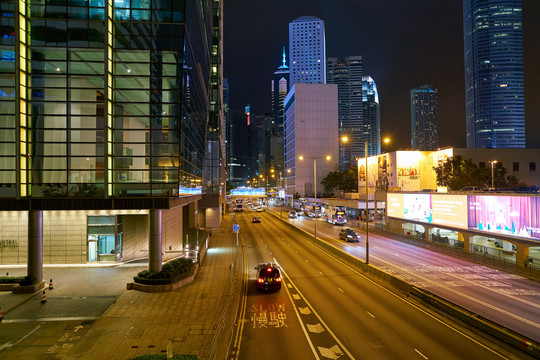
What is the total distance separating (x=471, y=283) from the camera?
22.5 metres

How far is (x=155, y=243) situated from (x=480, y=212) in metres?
31.3

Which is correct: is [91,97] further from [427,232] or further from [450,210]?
[427,232]

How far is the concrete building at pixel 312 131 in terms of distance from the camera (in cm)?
11856

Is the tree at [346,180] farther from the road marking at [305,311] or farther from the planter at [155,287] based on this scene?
the road marking at [305,311]

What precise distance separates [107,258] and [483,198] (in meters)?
36.6

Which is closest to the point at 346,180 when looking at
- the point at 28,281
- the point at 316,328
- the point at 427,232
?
the point at 427,232

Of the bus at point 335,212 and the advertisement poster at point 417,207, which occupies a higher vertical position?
the advertisement poster at point 417,207

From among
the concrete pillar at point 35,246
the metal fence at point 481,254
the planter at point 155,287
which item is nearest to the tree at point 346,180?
the metal fence at point 481,254

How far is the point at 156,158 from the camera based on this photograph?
77.6 feet

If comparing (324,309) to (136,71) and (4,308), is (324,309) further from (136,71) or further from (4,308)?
(136,71)

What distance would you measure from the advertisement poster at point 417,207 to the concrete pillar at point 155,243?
33842 mm

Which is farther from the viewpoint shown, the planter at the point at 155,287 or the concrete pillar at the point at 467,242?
the concrete pillar at the point at 467,242

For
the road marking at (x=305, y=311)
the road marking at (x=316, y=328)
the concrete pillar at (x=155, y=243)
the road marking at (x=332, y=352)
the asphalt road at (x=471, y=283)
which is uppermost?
the concrete pillar at (x=155, y=243)

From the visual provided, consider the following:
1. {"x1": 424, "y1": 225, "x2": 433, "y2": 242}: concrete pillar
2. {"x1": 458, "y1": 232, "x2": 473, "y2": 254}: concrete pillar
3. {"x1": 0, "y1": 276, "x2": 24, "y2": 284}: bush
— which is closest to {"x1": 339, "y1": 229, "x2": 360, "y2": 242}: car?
{"x1": 424, "y1": 225, "x2": 433, "y2": 242}: concrete pillar
